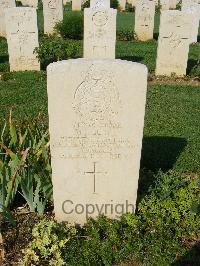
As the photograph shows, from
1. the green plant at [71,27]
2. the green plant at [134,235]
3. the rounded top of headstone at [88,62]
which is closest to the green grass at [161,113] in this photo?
the green plant at [134,235]

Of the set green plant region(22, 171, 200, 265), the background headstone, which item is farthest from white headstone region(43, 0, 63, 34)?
green plant region(22, 171, 200, 265)

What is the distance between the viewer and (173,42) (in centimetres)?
989

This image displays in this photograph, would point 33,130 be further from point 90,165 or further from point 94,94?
point 94,94

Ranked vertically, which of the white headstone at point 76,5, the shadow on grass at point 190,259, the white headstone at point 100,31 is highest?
the white headstone at point 76,5

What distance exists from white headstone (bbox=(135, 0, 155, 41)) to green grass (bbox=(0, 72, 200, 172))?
627 centimetres

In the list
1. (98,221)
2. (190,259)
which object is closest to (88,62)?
(98,221)

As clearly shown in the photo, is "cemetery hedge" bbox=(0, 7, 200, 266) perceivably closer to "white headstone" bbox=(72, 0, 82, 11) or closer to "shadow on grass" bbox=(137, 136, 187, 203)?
"shadow on grass" bbox=(137, 136, 187, 203)

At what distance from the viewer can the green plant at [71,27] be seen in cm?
1440

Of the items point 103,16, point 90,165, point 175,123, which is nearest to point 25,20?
point 103,16

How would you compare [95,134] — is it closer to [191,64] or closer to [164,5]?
[191,64]

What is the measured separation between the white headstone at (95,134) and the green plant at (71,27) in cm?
1127

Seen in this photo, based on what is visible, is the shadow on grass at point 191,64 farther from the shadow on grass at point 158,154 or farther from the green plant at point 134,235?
the green plant at point 134,235

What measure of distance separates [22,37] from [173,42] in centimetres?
386

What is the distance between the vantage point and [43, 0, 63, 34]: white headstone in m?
14.6
